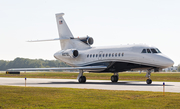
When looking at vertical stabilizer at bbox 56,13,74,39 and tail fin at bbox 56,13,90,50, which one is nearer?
tail fin at bbox 56,13,90,50

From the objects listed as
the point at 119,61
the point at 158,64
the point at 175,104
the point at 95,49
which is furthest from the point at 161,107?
the point at 95,49

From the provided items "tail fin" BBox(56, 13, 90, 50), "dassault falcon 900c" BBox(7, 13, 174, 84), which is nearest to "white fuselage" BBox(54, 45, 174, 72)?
"dassault falcon 900c" BBox(7, 13, 174, 84)

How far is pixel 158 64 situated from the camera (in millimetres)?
30422

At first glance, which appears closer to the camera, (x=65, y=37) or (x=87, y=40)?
(x=87, y=40)

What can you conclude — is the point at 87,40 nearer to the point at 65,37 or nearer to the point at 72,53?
the point at 72,53

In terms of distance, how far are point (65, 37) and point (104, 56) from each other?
9.18 meters

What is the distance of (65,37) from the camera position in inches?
1663

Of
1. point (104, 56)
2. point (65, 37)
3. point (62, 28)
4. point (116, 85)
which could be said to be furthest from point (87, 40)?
point (116, 85)

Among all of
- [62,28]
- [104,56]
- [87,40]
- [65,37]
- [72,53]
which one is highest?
[62,28]

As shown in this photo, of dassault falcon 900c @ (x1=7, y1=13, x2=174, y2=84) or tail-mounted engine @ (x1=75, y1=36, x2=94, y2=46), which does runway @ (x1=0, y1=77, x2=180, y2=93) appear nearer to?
dassault falcon 900c @ (x1=7, y1=13, x2=174, y2=84)

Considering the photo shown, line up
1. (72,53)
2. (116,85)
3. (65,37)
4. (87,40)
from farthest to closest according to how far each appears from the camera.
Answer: (65,37), (87,40), (72,53), (116,85)

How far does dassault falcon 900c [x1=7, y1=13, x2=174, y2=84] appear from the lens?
31234 mm

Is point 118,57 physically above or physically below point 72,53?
below

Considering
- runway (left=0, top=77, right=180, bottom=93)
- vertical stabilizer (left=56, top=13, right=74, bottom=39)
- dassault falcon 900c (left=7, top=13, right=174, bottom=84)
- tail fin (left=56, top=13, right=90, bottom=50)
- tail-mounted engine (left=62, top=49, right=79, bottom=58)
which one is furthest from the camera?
vertical stabilizer (left=56, top=13, right=74, bottom=39)
